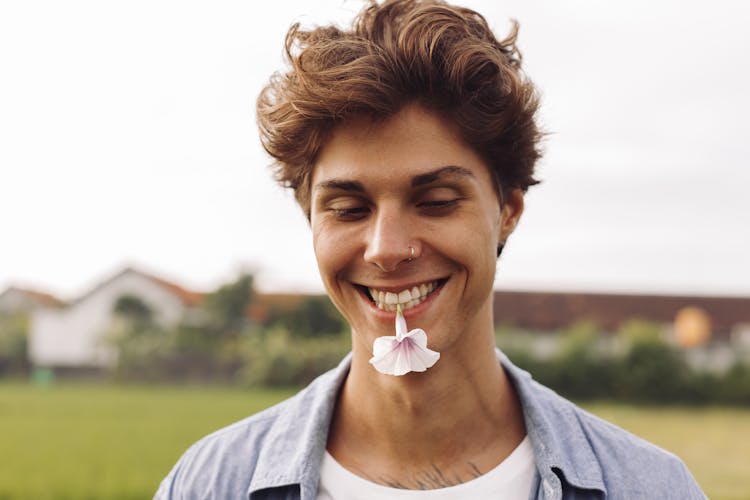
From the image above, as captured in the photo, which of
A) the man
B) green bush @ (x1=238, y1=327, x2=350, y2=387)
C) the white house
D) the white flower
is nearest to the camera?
the white flower

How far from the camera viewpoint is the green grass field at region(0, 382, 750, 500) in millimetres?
12922

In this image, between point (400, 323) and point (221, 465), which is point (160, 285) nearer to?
point (221, 465)

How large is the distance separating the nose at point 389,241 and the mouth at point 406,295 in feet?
0.28

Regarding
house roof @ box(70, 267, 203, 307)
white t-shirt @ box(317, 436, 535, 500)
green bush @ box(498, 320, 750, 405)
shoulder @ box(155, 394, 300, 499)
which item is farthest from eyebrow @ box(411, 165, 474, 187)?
house roof @ box(70, 267, 203, 307)

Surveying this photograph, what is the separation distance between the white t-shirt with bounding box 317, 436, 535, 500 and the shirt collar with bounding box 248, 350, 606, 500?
0.04 m

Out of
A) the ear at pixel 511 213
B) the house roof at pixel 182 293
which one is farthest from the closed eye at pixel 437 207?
the house roof at pixel 182 293

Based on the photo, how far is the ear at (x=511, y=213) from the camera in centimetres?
276

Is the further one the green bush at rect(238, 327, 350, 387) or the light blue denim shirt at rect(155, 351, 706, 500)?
the green bush at rect(238, 327, 350, 387)

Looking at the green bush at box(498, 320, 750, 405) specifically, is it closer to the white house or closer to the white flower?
the white house

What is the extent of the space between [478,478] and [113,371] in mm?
40329

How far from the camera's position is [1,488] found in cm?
1265

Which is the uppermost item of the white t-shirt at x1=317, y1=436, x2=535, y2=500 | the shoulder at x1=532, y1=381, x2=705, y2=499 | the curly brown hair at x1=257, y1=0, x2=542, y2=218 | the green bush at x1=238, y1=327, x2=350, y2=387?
the curly brown hair at x1=257, y1=0, x2=542, y2=218

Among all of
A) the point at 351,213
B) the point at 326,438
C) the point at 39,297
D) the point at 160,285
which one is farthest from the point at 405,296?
the point at 39,297

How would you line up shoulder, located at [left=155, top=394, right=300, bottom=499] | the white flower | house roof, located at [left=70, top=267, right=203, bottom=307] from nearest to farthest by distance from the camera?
1. the white flower
2. shoulder, located at [left=155, top=394, right=300, bottom=499]
3. house roof, located at [left=70, top=267, right=203, bottom=307]
